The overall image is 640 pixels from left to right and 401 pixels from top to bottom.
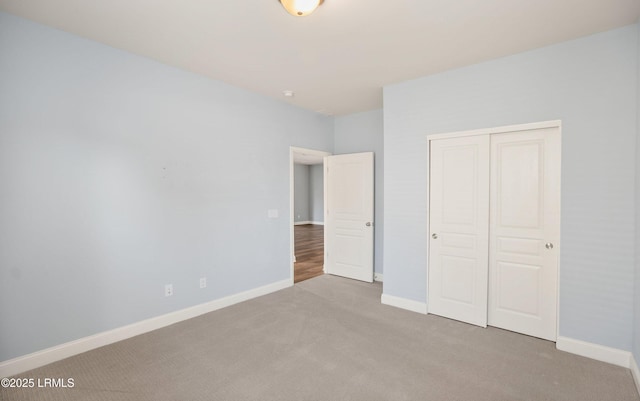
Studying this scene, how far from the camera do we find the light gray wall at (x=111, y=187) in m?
2.38

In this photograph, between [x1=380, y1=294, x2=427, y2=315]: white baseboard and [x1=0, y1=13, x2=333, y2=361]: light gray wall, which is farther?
[x1=380, y1=294, x2=427, y2=315]: white baseboard

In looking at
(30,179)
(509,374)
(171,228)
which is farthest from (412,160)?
(30,179)

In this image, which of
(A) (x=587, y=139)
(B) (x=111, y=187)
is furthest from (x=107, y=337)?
(A) (x=587, y=139)

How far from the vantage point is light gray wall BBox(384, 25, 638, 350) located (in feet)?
8.12

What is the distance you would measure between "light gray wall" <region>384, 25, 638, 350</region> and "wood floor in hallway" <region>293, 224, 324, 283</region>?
345cm

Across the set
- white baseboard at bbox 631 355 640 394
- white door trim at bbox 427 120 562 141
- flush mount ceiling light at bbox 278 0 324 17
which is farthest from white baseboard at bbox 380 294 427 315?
flush mount ceiling light at bbox 278 0 324 17

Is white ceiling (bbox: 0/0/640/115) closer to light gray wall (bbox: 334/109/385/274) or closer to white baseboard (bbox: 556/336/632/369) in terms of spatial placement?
light gray wall (bbox: 334/109/385/274)

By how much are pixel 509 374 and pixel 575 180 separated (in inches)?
70.0

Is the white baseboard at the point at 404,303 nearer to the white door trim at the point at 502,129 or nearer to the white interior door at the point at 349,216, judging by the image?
the white interior door at the point at 349,216

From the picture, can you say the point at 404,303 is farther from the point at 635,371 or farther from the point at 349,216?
the point at 635,371

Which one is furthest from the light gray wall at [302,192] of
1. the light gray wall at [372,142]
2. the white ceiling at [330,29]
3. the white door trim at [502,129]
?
the white door trim at [502,129]

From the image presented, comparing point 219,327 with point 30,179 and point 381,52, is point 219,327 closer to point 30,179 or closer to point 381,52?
point 30,179

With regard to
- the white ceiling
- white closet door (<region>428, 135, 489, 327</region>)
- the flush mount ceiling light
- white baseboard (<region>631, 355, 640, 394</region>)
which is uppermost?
the white ceiling

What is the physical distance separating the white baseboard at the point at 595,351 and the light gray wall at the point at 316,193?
10.0 metres
